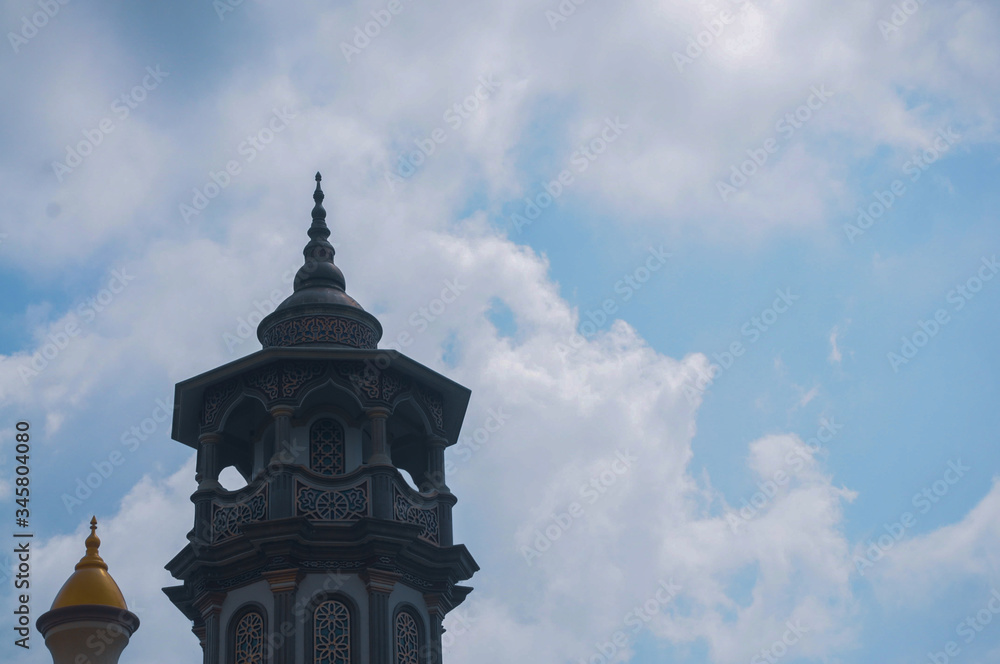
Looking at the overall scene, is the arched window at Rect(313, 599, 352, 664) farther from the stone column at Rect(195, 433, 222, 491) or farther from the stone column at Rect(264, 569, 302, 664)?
the stone column at Rect(195, 433, 222, 491)

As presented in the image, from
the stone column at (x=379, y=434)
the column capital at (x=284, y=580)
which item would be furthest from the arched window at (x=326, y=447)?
the column capital at (x=284, y=580)

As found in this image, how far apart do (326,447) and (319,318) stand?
2657 millimetres

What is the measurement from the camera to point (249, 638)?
76.0ft

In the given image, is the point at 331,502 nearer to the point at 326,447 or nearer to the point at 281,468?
the point at 281,468

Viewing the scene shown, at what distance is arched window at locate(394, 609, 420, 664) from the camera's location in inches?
917

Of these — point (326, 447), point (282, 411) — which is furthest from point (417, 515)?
point (282, 411)

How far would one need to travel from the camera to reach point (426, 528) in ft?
81.1

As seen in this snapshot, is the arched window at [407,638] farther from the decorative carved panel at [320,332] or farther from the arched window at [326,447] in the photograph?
the decorative carved panel at [320,332]

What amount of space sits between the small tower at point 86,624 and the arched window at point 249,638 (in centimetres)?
172

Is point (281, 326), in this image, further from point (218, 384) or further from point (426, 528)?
point (426, 528)

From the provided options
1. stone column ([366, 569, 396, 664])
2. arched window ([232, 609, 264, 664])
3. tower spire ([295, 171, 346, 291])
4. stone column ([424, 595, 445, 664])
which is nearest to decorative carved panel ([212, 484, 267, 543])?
arched window ([232, 609, 264, 664])

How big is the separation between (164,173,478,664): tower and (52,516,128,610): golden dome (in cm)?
157

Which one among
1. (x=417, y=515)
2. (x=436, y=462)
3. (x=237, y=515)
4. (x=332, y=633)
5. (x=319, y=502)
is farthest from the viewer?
(x=436, y=462)

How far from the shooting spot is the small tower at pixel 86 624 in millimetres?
22406
